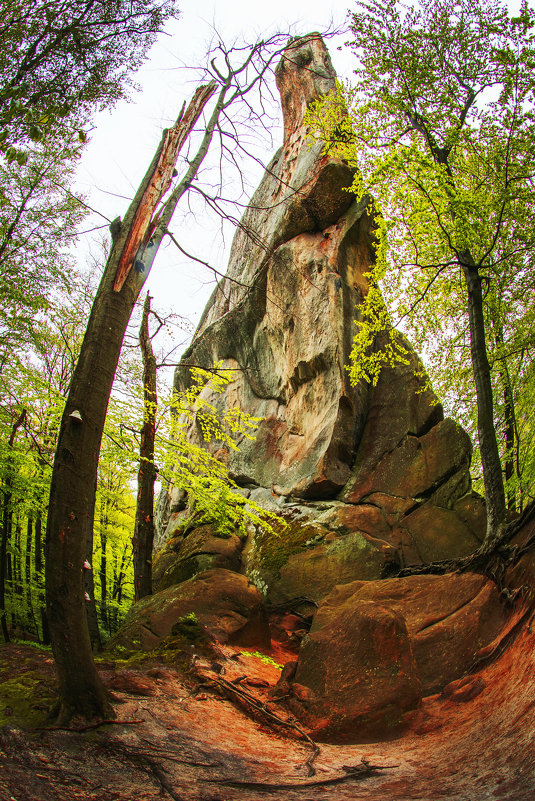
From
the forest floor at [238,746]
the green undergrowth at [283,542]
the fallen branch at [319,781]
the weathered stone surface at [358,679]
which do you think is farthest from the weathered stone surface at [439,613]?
the green undergrowth at [283,542]

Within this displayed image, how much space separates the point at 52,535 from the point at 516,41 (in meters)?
12.1

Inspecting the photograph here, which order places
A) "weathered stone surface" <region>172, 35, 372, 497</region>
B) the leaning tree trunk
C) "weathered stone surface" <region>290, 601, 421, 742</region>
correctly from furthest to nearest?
1. "weathered stone surface" <region>172, 35, 372, 497</region>
2. "weathered stone surface" <region>290, 601, 421, 742</region>
3. the leaning tree trunk

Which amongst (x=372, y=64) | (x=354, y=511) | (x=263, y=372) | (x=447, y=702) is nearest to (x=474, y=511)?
(x=354, y=511)

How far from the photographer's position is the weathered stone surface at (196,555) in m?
10.6

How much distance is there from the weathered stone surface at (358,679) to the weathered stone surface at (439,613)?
36 centimetres

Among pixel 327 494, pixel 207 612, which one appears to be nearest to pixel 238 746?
pixel 207 612

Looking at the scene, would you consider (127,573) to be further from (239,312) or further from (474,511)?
(474,511)

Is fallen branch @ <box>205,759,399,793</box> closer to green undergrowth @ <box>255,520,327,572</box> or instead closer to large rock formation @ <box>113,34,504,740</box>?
large rock formation @ <box>113,34,504,740</box>

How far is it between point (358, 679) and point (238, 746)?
1.57 meters

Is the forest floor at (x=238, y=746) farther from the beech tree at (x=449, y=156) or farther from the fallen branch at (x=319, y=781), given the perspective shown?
the beech tree at (x=449, y=156)

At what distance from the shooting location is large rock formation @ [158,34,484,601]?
10844mm

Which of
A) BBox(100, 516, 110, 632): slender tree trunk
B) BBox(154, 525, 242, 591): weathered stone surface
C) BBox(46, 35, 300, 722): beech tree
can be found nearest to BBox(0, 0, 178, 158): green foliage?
BBox(46, 35, 300, 722): beech tree

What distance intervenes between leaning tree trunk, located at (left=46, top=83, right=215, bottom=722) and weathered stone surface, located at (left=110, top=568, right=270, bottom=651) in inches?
146

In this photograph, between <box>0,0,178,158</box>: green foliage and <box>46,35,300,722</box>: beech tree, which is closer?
<box>46,35,300,722</box>: beech tree
